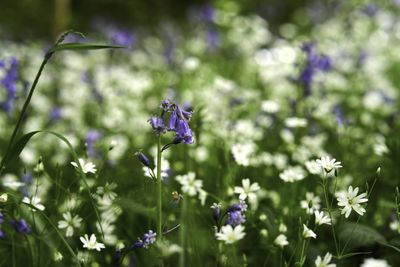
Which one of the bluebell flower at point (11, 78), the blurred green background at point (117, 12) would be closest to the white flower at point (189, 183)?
the bluebell flower at point (11, 78)

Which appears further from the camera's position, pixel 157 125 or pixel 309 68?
pixel 309 68

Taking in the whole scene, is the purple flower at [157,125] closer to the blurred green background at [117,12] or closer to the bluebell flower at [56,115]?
the bluebell flower at [56,115]

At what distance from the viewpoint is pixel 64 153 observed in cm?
386

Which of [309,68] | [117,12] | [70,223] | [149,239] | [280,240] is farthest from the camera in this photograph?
[117,12]

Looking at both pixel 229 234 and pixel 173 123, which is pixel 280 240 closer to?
pixel 229 234

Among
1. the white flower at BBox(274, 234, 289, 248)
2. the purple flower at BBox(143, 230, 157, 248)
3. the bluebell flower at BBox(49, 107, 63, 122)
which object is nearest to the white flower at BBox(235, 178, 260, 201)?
the white flower at BBox(274, 234, 289, 248)

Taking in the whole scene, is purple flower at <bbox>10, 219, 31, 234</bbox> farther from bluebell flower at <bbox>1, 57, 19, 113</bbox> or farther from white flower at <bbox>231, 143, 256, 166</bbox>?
bluebell flower at <bbox>1, 57, 19, 113</bbox>

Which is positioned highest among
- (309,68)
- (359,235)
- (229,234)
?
(309,68)

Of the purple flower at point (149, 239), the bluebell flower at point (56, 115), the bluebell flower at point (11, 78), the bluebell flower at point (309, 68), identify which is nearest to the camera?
the purple flower at point (149, 239)

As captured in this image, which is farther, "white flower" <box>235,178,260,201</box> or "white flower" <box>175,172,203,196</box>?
"white flower" <box>175,172,203,196</box>

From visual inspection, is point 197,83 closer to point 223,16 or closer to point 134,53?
point 223,16

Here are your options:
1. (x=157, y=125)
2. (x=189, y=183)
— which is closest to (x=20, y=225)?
(x=157, y=125)

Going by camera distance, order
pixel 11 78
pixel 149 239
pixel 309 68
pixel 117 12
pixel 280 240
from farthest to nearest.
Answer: pixel 117 12 < pixel 309 68 < pixel 11 78 < pixel 280 240 < pixel 149 239

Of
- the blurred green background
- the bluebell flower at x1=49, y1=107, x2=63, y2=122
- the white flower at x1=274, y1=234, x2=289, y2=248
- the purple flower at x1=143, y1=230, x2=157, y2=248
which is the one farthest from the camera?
the blurred green background
